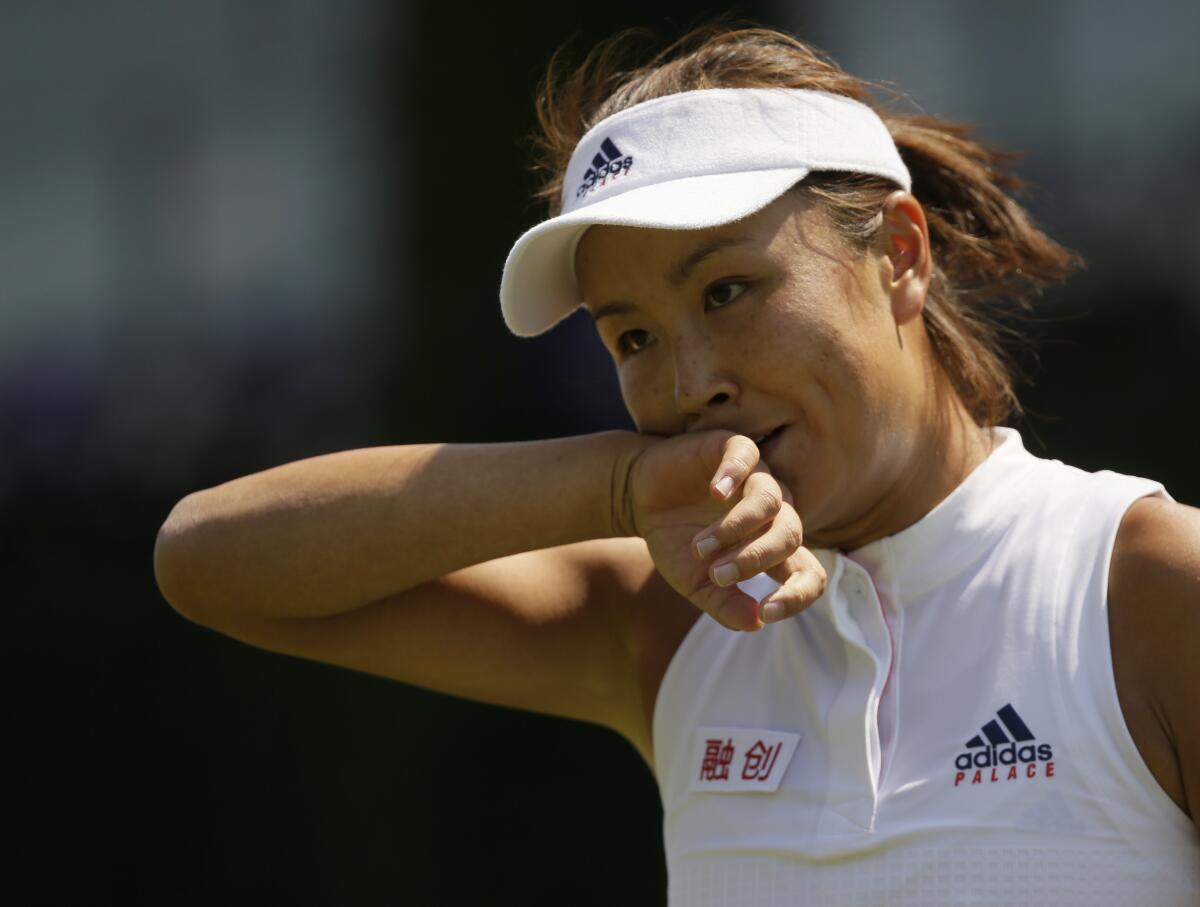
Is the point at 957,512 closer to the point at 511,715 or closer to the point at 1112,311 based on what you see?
the point at 1112,311

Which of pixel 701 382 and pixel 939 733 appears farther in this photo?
pixel 701 382

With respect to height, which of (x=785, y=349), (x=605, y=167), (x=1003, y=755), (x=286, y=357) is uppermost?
(x=605, y=167)

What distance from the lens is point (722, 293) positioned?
199cm

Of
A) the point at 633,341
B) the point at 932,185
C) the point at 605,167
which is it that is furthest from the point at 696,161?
the point at 932,185

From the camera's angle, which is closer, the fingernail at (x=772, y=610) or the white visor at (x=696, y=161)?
the fingernail at (x=772, y=610)

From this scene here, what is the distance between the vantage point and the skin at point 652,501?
1859 millimetres

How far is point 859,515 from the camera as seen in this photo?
6.72ft

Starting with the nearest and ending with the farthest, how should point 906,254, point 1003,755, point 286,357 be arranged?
1. point 1003,755
2. point 906,254
3. point 286,357

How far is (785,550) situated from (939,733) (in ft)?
1.01

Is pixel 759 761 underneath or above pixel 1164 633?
underneath

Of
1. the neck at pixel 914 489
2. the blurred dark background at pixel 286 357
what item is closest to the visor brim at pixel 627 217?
the neck at pixel 914 489

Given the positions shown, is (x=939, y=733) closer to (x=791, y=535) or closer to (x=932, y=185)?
(x=791, y=535)

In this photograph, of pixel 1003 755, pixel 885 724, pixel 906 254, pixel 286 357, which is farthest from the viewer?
pixel 286 357

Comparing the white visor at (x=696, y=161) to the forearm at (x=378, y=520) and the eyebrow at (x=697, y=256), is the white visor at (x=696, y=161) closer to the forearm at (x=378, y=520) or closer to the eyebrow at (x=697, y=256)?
the eyebrow at (x=697, y=256)
